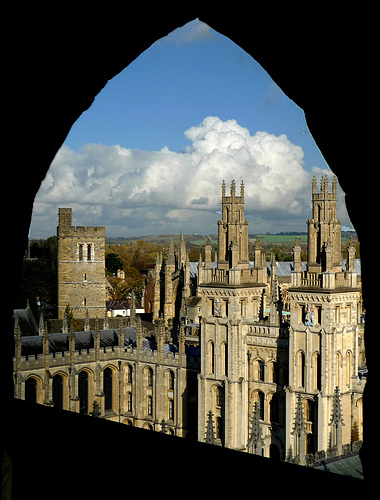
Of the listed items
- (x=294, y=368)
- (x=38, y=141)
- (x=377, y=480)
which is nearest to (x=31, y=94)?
(x=38, y=141)

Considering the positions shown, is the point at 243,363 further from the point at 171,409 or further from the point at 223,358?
the point at 171,409

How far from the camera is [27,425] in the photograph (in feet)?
11.0

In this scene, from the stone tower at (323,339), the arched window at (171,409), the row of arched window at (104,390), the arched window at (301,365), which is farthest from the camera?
the arched window at (171,409)

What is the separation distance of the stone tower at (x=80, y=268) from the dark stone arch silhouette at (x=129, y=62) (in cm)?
4401

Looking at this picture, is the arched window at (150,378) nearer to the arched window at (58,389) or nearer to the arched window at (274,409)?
the arched window at (58,389)

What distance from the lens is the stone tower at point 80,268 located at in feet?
153

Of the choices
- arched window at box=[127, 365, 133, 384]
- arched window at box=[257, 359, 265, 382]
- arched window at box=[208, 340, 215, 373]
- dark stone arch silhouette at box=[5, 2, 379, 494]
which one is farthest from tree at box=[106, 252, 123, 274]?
dark stone arch silhouette at box=[5, 2, 379, 494]

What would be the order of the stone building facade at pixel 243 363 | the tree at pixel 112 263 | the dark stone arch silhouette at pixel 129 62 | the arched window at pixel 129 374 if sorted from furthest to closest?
the tree at pixel 112 263, the arched window at pixel 129 374, the stone building facade at pixel 243 363, the dark stone arch silhouette at pixel 129 62

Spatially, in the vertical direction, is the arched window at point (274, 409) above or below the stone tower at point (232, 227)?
below

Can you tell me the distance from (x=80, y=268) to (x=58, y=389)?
18594mm

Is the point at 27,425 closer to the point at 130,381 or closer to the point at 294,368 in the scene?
the point at 294,368

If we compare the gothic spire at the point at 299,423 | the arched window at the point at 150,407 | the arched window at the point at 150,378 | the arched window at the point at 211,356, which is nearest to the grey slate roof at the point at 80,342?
the arched window at the point at 150,378

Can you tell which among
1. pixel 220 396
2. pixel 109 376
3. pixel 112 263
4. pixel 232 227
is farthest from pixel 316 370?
pixel 112 263

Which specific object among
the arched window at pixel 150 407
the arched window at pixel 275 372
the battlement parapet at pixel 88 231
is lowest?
the arched window at pixel 150 407
